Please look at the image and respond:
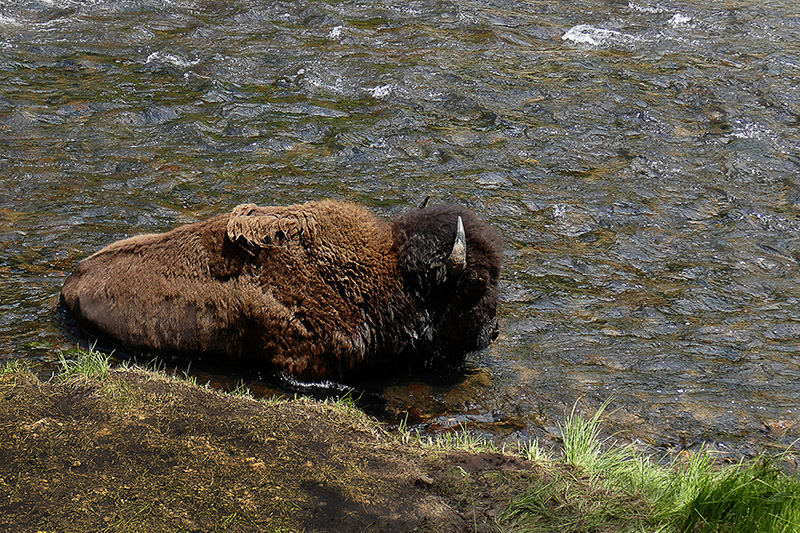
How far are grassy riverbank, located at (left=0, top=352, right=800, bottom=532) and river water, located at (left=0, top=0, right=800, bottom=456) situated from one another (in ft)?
3.26

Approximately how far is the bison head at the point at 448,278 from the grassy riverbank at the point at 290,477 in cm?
134

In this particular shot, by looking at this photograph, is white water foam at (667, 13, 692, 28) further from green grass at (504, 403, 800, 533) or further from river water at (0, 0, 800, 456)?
green grass at (504, 403, 800, 533)

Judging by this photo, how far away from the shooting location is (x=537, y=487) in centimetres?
383

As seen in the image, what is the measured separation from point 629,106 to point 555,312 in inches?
182

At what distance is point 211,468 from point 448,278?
2.39 m

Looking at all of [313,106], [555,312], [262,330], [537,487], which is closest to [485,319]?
[555,312]

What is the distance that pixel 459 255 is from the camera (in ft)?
17.9

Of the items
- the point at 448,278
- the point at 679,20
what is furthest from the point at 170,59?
the point at 679,20

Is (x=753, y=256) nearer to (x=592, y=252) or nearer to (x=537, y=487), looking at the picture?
(x=592, y=252)

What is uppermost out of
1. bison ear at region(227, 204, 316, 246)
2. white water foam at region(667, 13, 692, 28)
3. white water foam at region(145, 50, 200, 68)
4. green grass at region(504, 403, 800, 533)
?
white water foam at region(145, 50, 200, 68)

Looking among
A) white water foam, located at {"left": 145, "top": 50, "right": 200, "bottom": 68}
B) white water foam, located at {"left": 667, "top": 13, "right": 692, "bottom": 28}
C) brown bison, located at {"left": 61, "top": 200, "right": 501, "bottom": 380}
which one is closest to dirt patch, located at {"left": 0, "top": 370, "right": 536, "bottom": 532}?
brown bison, located at {"left": 61, "top": 200, "right": 501, "bottom": 380}

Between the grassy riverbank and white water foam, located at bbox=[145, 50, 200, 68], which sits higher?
white water foam, located at bbox=[145, 50, 200, 68]

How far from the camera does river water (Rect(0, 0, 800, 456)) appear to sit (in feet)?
18.8

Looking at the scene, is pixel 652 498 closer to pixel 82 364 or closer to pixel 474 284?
pixel 474 284
